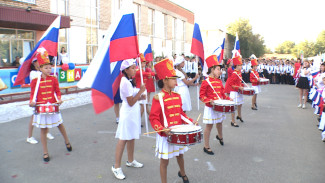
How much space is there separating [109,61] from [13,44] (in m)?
12.7

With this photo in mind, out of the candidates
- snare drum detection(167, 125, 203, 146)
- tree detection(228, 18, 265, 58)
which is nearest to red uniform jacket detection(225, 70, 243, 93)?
snare drum detection(167, 125, 203, 146)

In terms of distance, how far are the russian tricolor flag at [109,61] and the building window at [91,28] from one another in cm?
1513

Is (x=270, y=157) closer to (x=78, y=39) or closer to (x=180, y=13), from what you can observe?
(x=78, y=39)

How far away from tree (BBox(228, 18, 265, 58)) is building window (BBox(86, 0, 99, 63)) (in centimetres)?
4087

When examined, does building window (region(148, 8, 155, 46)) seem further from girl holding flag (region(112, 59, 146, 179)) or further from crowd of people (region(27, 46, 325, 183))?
girl holding flag (region(112, 59, 146, 179))

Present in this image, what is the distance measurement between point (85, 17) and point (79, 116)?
1108 centimetres

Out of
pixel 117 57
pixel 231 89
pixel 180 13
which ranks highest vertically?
pixel 180 13

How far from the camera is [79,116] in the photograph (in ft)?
29.0

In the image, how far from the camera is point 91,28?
1848cm

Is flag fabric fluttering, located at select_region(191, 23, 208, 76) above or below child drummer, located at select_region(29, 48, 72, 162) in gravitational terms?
above

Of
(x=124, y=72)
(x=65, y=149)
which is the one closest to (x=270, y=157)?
(x=124, y=72)

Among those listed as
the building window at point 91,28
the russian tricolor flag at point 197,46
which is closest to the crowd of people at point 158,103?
the russian tricolor flag at point 197,46

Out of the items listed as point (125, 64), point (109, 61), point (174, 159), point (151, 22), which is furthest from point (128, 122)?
point (151, 22)

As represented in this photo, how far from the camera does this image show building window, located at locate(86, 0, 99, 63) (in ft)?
59.5
